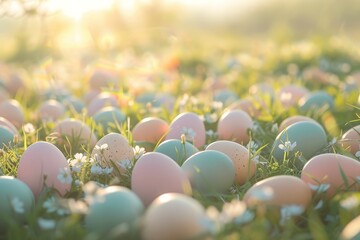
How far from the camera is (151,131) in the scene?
1.91 metres

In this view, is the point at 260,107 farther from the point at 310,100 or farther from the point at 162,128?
the point at 162,128

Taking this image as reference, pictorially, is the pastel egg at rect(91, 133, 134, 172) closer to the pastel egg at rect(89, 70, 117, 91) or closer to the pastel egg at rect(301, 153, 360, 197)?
the pastel egg at rect(301, 153, 360, 197)

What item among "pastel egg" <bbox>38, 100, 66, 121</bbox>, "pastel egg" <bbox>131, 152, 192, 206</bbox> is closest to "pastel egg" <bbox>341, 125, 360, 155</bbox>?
"pastel egg" <bbox>131, 152, 192, 206</bbox>

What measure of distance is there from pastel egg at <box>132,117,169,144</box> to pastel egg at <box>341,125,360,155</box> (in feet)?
2.00

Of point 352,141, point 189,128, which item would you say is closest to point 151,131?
Answer: point 189,128

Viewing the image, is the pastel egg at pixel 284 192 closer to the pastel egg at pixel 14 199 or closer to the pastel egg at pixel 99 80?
the pastel egg at pixel 14 199

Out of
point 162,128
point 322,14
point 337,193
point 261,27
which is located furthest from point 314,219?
point 261,27

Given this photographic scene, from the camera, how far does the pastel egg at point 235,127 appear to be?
1.98 meters

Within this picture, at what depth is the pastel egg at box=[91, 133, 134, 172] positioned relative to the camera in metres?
1.58

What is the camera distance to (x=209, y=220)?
39.6 inches

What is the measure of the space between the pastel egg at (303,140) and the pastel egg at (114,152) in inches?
18.2

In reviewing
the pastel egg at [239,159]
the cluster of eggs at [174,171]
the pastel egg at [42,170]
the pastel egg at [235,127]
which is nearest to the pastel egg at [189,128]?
the cluster of eggs at [174,171]

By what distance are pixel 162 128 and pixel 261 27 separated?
11.8m

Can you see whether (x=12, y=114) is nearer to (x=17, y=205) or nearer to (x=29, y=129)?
(x=29, y=129)
